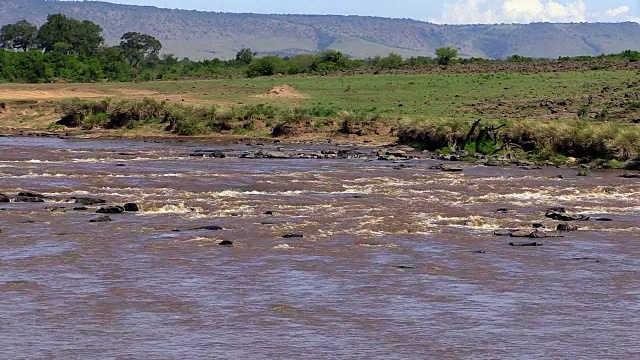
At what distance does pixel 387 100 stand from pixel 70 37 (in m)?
64.3

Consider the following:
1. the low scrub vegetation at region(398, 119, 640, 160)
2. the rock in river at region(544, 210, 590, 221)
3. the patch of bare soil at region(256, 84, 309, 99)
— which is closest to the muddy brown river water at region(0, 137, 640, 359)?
the rock in river at region(544, 210, 590, 221)

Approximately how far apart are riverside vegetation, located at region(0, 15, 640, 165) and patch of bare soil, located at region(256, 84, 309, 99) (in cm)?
9

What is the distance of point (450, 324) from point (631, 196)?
1598cm

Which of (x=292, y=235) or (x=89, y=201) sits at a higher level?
(x=292, y=235)

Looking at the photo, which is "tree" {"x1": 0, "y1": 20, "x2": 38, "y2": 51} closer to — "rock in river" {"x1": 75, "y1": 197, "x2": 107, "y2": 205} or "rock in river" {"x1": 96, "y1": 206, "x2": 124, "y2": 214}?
"rock in river" {"x1": 75, "y1": 197, "x2": 107, "y2": 205}

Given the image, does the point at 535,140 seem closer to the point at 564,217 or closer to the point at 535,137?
the point at 535,137

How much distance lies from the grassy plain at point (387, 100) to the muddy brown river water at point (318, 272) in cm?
1464

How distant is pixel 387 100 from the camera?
2472 inches

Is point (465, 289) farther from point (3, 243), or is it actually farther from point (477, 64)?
point (477, 64)

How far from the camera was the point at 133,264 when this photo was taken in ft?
63.6

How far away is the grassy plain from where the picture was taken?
4916cm

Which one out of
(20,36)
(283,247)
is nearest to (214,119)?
(283,247)

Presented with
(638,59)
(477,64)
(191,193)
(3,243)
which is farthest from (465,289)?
(477,64)

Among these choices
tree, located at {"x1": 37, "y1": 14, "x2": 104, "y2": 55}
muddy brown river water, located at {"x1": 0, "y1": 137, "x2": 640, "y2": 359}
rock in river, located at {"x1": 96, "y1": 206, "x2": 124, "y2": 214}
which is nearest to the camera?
muddy brown river water, located at {"x1": 0, "y1": 137, "x2": 640, "y2": 359}
